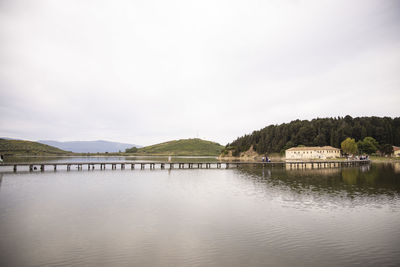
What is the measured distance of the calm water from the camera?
1212 cm

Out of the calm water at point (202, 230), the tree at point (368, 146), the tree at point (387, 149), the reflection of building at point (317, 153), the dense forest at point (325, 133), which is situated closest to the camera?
the calm water at point (202, 230)

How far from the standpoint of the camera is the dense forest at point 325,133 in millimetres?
131500

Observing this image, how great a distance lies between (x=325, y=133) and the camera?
5640 inches

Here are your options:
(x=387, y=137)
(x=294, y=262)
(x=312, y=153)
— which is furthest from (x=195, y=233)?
(x=387, y=137)

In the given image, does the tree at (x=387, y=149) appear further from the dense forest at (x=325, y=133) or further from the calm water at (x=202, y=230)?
the calm water at (x=202, y=230)

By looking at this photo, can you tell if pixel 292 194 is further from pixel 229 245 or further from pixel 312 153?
pixel 312 153

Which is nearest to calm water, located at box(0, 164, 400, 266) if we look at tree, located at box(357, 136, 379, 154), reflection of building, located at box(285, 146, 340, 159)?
reflection of building, located at box(285, 146, 340, 159)

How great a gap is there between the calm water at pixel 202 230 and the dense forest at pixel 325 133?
121 m

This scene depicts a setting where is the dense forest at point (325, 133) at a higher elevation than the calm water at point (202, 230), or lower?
higher

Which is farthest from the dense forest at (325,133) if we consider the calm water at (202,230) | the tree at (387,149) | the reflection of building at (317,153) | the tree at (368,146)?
the calm water at (202,230)

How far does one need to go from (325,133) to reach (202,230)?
145 meters

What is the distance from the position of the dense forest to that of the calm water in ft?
398

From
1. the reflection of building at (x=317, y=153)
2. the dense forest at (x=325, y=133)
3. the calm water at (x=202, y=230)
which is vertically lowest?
the calm water at (x=202, y=230)

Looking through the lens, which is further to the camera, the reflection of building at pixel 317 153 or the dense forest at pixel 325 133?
the dense forest at pixel 325 133
